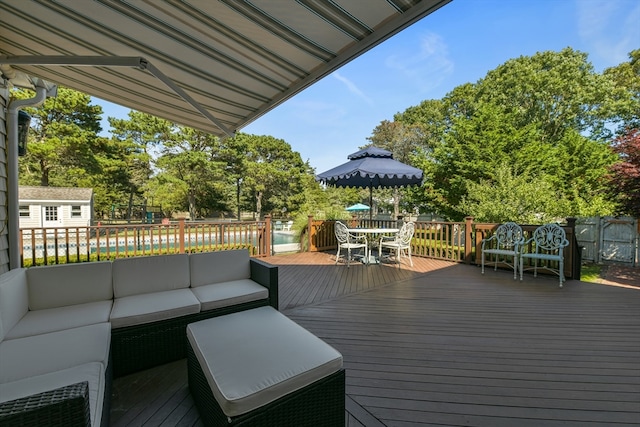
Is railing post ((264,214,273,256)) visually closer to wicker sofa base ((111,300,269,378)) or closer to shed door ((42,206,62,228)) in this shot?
wicker sofa base ((111,300,269,378))

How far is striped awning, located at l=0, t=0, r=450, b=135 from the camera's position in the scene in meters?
1.64

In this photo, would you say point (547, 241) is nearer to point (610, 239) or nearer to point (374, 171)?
point (374, 171)

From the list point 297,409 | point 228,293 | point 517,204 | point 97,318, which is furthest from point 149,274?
point 517,204

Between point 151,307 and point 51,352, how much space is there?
26.0 inches

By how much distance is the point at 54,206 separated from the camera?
55.5 ft

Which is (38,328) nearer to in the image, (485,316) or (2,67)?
(2,67)

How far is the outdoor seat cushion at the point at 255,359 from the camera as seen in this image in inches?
48.4

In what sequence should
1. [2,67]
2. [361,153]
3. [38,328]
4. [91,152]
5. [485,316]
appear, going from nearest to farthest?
[38,328]
[2,67]
[485,316]
[361,153]
[91,152]

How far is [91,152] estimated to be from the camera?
17.5m

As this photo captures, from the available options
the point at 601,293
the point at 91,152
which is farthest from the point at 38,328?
the point at 91,152

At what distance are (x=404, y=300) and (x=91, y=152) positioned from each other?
21.2 metres

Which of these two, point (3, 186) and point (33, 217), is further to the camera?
point (33, 217)

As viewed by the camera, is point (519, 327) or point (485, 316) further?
point (485, 316)

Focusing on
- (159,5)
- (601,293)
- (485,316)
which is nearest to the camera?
(159,5)
